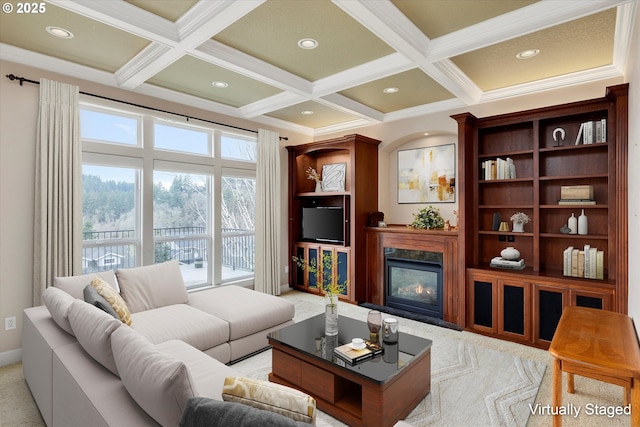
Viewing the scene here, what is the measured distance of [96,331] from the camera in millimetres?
1638

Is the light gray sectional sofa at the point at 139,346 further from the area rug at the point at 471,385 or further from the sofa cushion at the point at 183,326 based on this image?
the area rug at the point at 471,385

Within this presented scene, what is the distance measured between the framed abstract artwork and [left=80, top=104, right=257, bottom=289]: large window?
7.60ft

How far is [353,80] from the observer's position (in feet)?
11.5

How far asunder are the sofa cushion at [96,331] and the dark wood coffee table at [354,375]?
1158 millimetres

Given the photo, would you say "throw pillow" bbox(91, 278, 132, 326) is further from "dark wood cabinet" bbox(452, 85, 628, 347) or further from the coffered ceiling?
"dark wood cabinet" bbox(452, 85, 628, 347)

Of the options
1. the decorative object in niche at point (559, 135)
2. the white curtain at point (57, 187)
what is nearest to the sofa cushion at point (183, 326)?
the white curtain at point (57, 187)

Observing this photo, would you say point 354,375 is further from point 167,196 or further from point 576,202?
point 167,196

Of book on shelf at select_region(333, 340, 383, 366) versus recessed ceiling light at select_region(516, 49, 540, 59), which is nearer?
book on shelf at select_region(333, 340, 383, 366)

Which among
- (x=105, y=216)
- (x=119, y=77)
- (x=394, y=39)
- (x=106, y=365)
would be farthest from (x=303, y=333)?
(x=119, y=77)

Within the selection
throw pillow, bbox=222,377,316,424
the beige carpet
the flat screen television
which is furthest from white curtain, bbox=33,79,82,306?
the flat screen television

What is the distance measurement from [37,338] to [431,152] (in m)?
4.64

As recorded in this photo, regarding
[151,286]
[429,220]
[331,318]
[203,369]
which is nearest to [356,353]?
[331,318]

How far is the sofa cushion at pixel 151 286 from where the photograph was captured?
300 centimetres

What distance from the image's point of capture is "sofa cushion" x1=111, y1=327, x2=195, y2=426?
116cm
